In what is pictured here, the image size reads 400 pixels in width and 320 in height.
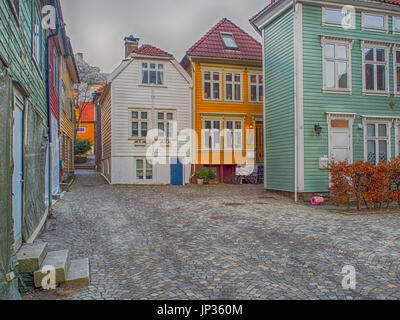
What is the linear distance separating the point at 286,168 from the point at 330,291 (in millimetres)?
10870

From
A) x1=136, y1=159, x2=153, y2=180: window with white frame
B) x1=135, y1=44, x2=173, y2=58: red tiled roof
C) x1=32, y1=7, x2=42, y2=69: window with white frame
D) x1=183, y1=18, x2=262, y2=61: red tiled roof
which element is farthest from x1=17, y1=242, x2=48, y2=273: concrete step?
x1=183, y1=18, x2=262, y2=61: red tiled roof

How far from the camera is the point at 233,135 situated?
23047mm

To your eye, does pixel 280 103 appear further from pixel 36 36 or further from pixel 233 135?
pixel 36 36

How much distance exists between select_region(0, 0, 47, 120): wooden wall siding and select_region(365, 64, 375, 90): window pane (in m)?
12.6

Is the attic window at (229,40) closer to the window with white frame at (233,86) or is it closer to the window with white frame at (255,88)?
the window with white frame at (233,86)

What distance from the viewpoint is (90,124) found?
56.1 meters

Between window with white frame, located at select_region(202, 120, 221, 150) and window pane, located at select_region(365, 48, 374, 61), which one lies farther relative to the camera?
window with white frame, located at select_region(202, 120, 221, 150)


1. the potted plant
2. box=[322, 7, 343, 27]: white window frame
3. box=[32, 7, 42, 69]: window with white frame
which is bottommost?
the potted plant

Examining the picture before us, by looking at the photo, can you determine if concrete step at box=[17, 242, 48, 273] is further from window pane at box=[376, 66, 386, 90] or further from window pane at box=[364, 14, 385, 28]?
window pane at box=[364, 14, 385, 28]

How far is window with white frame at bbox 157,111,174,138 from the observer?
2180 centimetres

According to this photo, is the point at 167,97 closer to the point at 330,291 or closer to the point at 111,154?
the point at 111,154

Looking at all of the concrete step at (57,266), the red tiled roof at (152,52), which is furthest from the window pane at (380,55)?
the concrete step at (57,266)

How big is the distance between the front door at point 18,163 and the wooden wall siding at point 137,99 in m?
15.2

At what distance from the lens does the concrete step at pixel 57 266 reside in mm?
4848
